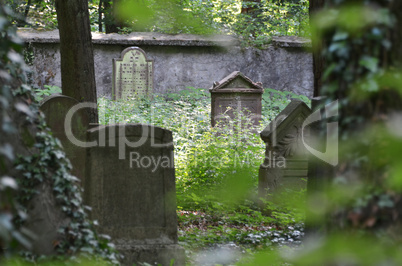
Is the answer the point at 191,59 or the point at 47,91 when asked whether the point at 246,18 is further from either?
the point at 47,91

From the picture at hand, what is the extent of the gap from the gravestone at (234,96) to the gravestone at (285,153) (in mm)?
4179

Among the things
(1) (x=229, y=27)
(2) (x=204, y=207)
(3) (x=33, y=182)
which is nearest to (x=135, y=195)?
(3) (x=33, y=182)

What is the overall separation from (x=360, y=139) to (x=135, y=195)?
132 inches

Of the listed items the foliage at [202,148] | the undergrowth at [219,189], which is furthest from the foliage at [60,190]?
the foliage at [202,148]

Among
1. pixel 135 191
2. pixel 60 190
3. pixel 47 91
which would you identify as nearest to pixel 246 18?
pixel 47 91

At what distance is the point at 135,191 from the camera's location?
4992mm

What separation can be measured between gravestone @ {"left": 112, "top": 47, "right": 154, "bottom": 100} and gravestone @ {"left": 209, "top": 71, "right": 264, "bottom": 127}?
2.92m

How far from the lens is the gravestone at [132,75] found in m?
14.0

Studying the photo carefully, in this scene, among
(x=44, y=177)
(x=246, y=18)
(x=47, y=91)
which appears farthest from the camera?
(x=246, y=18)

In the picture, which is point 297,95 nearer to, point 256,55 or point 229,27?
point 256,55

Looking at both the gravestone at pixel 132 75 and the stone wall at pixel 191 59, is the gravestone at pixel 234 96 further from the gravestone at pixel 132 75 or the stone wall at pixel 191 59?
the stone wall at pixel 191 59

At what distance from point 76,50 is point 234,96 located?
522 cm

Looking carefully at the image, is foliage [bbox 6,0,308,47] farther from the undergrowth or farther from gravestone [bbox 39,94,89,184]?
gravestone [bbox 39,94,89,184]

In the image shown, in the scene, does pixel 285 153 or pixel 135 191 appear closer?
pixel 135 191
